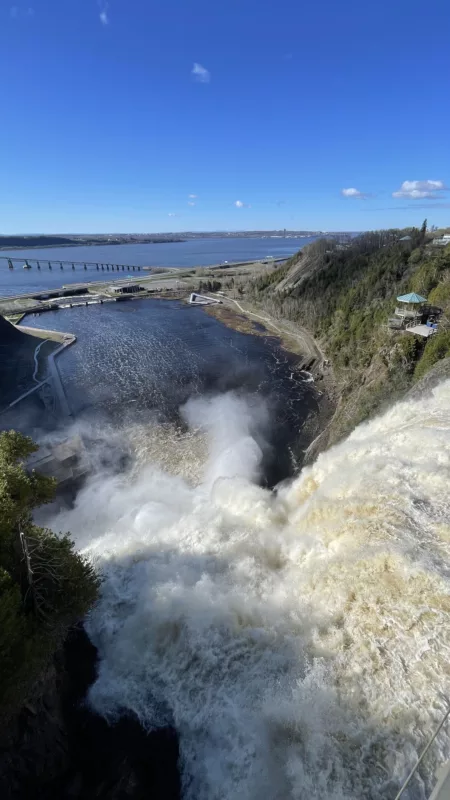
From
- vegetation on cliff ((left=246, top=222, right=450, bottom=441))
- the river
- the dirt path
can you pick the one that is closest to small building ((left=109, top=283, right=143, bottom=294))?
vegetation on cliff ((left=246, top=222, right=450, bottom=441))

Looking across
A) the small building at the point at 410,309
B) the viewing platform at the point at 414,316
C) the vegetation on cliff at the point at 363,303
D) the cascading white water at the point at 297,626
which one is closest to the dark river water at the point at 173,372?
the vegetation on cliff at the point at 363,303

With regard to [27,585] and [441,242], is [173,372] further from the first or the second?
[441,242]

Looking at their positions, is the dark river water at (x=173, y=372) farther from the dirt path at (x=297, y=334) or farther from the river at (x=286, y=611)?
the river at (x=286, y=611)

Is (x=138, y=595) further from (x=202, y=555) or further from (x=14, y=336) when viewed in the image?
(x=14, y=336)

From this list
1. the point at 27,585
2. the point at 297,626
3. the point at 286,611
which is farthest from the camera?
the point at 286,611

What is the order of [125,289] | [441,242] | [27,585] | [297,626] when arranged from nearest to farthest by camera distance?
[27,585] < [297,626] < [441,242] < [125,289]

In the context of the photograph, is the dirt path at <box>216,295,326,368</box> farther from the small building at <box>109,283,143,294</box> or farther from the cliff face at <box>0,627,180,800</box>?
the cliff face at <box>0,627,180,800</box>

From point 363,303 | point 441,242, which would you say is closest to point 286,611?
point 363,303

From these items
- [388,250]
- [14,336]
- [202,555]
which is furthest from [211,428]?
[388,250]
